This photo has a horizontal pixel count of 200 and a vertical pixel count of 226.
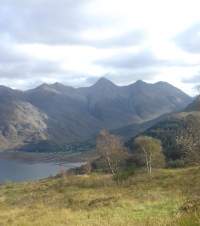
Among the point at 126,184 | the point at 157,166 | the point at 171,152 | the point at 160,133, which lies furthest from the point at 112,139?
the point at 160,133

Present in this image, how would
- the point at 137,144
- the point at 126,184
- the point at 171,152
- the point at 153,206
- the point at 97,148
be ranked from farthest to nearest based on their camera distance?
the point at 171,152 → the point at 137,144 → the point at 97,148 → the point at 126,184 → the point at 153,206

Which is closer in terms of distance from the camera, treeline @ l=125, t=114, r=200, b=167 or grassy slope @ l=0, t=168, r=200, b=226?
grassy slope @ l=0, t=168, r=200, b=226

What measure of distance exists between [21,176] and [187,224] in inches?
7822

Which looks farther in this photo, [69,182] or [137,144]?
[137,144]

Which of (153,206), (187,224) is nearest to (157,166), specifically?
(153,206)

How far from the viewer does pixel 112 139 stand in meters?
37.8

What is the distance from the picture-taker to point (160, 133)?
627 ft

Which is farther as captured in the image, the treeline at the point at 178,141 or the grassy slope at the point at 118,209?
the treeline at the point at 178,141

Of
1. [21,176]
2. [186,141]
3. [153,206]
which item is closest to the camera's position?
[186,141]

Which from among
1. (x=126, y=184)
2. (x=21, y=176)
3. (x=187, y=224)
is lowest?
(x=21, y=176)

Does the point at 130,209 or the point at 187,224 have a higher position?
the point at 187,224

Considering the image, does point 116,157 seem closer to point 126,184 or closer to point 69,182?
point 126,184

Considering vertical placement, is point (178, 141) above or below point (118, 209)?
above

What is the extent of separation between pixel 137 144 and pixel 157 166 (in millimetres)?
13896
